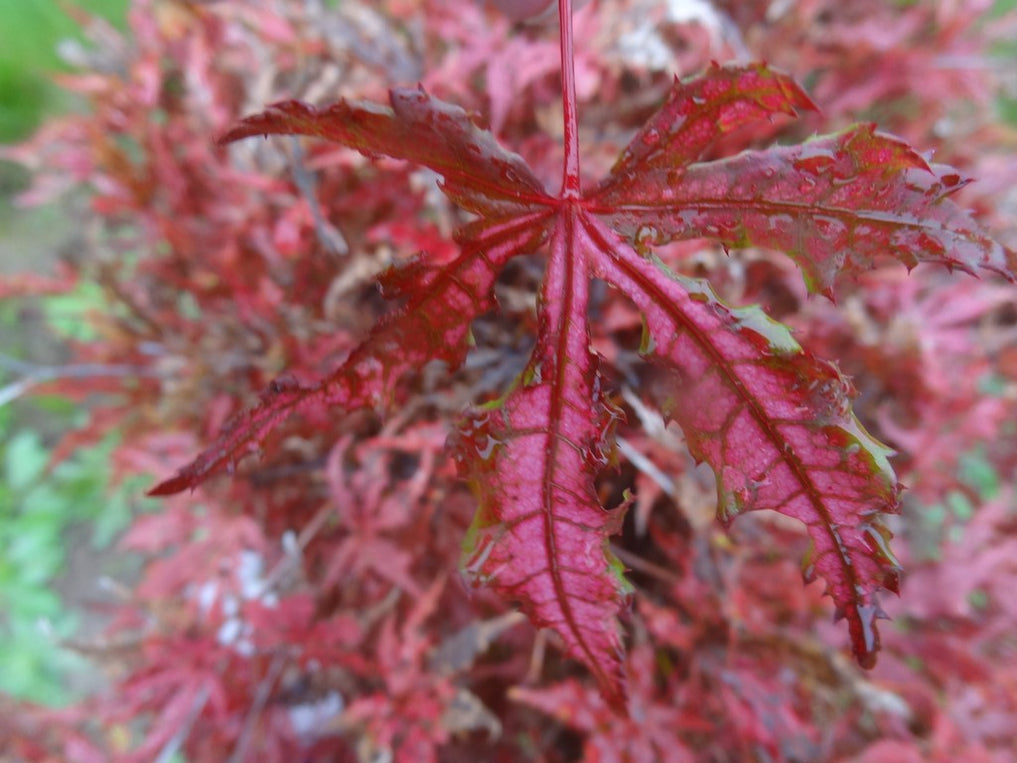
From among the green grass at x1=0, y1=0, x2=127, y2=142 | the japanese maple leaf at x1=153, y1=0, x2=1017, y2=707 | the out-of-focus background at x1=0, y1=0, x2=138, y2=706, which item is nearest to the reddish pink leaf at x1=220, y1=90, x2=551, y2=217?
the japanese maple leaf at x1=153, y1=0, x2=1017, y2=707

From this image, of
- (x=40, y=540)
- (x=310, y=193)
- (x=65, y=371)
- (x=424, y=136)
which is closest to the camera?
(x=424, y=136)

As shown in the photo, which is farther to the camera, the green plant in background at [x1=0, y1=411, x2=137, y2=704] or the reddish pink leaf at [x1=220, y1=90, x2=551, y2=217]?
the green plant in background at [x1=0, y1=411, x2=137, y2=704]

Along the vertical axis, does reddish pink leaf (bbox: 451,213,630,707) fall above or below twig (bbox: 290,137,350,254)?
below

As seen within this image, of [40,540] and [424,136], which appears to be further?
[40,540]

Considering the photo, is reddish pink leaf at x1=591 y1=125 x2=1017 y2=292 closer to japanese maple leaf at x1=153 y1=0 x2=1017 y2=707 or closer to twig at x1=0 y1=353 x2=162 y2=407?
japanese maple leaf at x1=153 y1=0 x2=1017 y2=707

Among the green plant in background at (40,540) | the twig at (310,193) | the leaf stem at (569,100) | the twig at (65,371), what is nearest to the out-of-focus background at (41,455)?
the green plant in background at (40,540)

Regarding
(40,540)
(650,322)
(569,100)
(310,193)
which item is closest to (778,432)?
(650,322)

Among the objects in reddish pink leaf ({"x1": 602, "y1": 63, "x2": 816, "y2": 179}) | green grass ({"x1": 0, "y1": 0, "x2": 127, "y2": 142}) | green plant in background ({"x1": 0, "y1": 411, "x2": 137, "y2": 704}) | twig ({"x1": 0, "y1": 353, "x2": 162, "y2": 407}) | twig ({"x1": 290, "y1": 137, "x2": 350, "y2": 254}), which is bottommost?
green plant in background ({"x1": 0, "y1": 411, "x2": 137, "y2": 704})

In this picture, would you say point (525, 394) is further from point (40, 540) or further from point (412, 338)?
point (40, 540)
